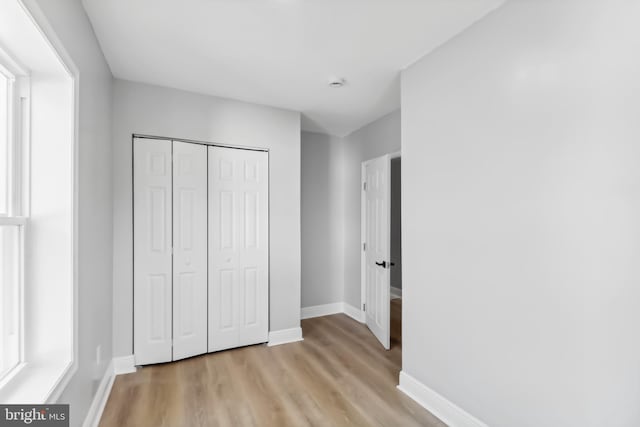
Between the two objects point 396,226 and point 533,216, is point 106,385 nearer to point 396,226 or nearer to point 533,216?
point 533,216

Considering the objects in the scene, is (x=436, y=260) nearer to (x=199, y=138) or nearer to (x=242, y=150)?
(x=242, y=150)

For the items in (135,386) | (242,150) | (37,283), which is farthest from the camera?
(242,150)

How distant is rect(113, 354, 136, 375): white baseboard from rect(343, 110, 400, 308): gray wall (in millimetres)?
2608

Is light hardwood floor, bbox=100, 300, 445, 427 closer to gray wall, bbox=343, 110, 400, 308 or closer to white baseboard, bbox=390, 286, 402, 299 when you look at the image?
gray wall, bbox=343, 110, 400, 308

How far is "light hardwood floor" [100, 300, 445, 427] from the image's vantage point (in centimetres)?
205

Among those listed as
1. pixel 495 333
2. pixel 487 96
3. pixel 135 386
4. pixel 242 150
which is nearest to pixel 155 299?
pixel 135 386

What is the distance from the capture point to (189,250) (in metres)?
2.92

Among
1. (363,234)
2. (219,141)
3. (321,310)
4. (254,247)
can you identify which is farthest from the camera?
(321,310)

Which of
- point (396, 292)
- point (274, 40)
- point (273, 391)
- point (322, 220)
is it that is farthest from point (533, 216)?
point (396, 292)

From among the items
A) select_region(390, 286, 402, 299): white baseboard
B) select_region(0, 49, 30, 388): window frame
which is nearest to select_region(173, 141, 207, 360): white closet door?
select_region(0, 49, 30, 388): window frame

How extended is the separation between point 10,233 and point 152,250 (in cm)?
142

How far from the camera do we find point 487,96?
1.80 metres

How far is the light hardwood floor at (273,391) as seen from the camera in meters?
2.05

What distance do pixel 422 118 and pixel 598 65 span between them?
106 cm
